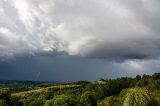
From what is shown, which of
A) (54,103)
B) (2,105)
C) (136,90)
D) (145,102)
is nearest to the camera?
(145,102)

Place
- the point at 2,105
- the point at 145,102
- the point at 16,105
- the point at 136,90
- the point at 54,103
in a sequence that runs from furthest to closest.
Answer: the point at 16,105
the point at 54,103
the point at 2,105
the point at 136,90
the point at 145,102

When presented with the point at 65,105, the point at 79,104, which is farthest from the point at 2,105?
the point at 79,104

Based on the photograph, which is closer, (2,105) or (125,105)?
(125,105)

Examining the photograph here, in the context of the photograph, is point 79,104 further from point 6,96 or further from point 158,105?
point 158,105

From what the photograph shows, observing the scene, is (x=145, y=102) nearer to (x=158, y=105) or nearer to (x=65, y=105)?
(x=158, y=105)

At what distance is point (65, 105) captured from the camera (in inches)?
6727

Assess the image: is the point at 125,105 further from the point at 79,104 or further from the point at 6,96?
the point at 79,104

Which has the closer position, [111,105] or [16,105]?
[111,105]

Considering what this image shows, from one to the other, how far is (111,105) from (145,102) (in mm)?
143528

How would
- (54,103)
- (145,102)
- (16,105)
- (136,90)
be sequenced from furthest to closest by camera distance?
1. (16,105)
2. (54,103)
3. (136,90)
4. (145,102)

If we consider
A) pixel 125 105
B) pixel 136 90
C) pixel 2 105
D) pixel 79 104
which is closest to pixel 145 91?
pixel 136 90

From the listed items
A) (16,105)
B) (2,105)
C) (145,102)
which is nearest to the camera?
(145,102)

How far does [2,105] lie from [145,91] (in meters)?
138

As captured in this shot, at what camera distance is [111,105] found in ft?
545
